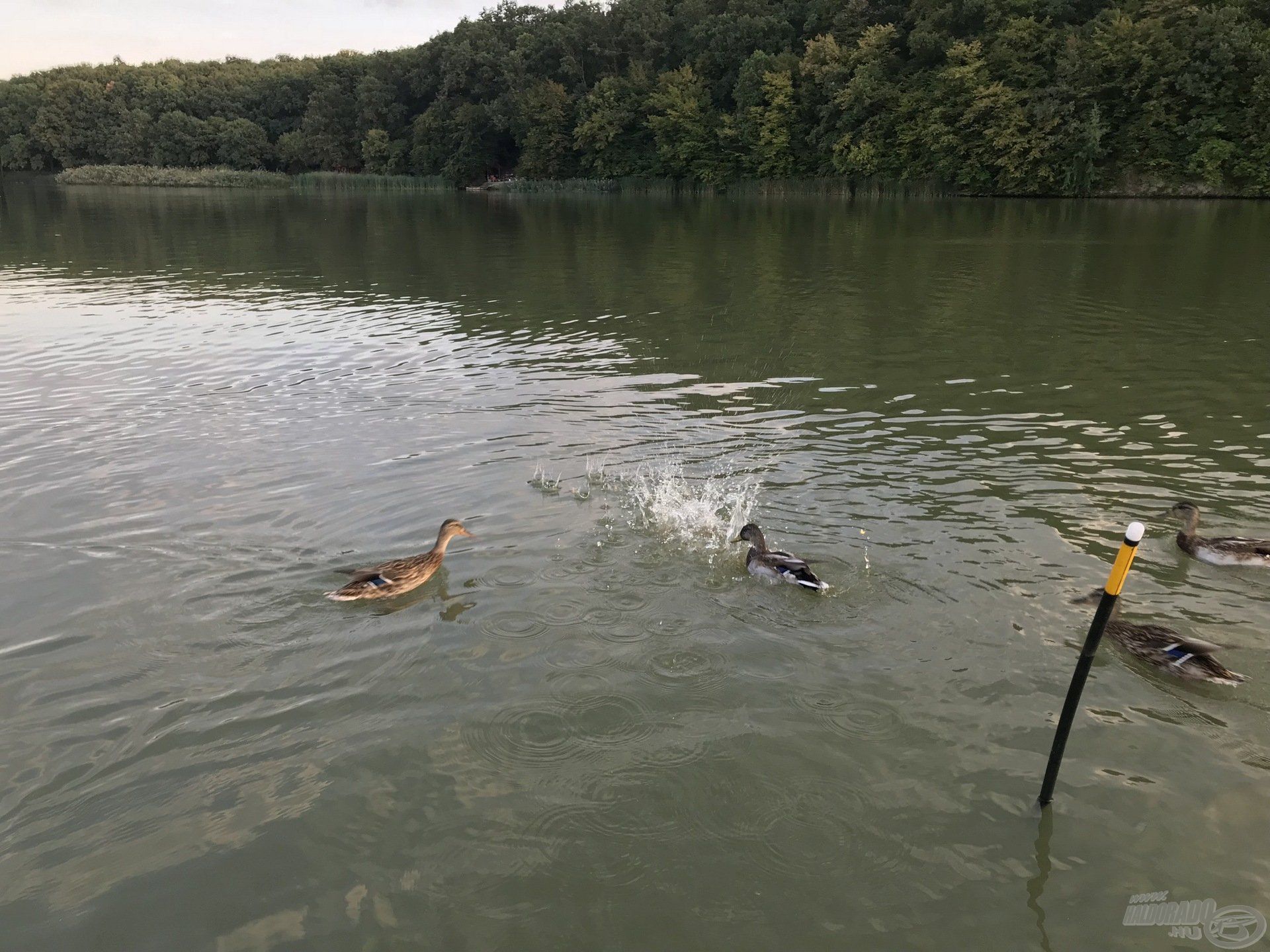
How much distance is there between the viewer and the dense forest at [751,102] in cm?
5662

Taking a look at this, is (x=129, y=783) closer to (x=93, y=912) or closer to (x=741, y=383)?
(x=93, y=912)

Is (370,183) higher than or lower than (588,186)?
higher

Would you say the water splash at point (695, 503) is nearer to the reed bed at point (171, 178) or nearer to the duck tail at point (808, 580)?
the duck tail at point (808, 580)

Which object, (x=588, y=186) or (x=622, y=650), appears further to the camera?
(x=588, y=186)

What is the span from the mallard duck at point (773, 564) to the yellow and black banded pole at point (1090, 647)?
2.81 m

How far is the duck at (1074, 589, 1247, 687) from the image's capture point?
6707 mm

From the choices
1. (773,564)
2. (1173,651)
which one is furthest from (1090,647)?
(773,564)

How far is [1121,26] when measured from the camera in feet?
186

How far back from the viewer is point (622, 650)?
7457 mm

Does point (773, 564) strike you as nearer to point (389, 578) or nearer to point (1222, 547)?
point (389, 578)

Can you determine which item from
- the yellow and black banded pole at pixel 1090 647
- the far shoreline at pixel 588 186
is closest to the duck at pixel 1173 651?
the yellow and black banded pole at pixel 1090 647

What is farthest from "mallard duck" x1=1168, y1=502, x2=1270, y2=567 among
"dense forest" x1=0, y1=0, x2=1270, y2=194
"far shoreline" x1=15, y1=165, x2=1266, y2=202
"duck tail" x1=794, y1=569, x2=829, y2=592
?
"far shoreline" x1=15, y1=165, x2=1266, y2=202

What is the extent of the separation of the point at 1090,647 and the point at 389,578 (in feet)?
20.6

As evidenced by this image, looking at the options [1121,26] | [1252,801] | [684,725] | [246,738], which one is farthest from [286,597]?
[1121,26]
